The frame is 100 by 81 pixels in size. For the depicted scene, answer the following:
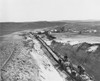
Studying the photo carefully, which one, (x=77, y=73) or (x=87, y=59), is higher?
(x=77, y=73)

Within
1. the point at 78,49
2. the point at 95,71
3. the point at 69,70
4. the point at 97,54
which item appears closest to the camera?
the point at 69,70

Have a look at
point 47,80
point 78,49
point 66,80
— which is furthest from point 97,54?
point 47,80

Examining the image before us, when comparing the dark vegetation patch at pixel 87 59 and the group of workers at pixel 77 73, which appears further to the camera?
the dark vegetation patch at pixel 87 59

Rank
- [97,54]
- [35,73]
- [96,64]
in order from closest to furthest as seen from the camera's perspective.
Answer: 1. [35,73]
2. [96,64]
3. [97,54]

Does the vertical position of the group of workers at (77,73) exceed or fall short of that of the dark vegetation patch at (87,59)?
it exceeds it

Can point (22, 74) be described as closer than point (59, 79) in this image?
Yes

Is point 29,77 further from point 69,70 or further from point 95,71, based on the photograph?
point 95,71

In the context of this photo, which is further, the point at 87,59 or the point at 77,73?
the point at 87,59

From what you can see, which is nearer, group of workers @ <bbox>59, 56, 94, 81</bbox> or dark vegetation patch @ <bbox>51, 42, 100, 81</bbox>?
group of workers @ <bbox>59, 56, 94, 81</bbox>

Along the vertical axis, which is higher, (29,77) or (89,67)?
(29,77)

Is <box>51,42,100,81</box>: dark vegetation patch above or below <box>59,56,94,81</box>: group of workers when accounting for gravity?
below
